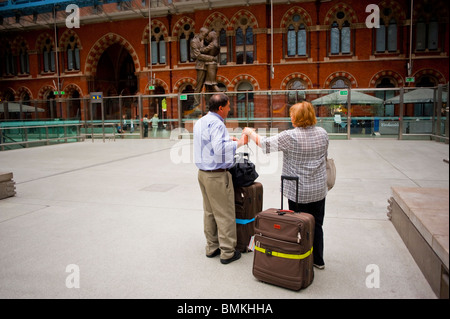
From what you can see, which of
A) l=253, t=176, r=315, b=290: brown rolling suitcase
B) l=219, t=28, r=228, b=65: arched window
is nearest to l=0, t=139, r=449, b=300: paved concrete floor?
l=253, t=176, r=315, b=290: brown rolling suitcase

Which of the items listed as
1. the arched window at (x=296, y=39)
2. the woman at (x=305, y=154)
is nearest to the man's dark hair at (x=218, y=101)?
the woman at (x=305, y=154)

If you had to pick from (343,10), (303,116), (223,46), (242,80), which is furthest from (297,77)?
(303,116)

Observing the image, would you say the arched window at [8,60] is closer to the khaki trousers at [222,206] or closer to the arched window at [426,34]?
the arched window at [426,34]

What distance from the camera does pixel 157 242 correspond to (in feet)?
Result: 13.4

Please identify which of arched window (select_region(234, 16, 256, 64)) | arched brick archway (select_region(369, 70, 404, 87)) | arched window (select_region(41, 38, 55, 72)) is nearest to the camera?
arched brick archway (select_region(369, 70, 404, 87))

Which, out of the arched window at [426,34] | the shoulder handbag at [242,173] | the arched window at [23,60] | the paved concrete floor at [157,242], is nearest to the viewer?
the paved concrete floor at [157,242]

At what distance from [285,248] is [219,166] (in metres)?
0.96

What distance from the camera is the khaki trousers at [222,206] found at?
3.38 m

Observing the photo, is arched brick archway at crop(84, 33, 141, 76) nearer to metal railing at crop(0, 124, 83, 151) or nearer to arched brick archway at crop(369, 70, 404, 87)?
metal railing at crop(0, 124, 83, 151)

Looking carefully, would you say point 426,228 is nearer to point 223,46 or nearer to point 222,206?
point 222,206

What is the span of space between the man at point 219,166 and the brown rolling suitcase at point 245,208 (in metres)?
0.18

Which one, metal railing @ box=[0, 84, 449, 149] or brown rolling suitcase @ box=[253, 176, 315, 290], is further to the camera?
metal railing @ box=[0, 84, 449, 149]

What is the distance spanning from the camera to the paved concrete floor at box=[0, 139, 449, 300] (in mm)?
3004
